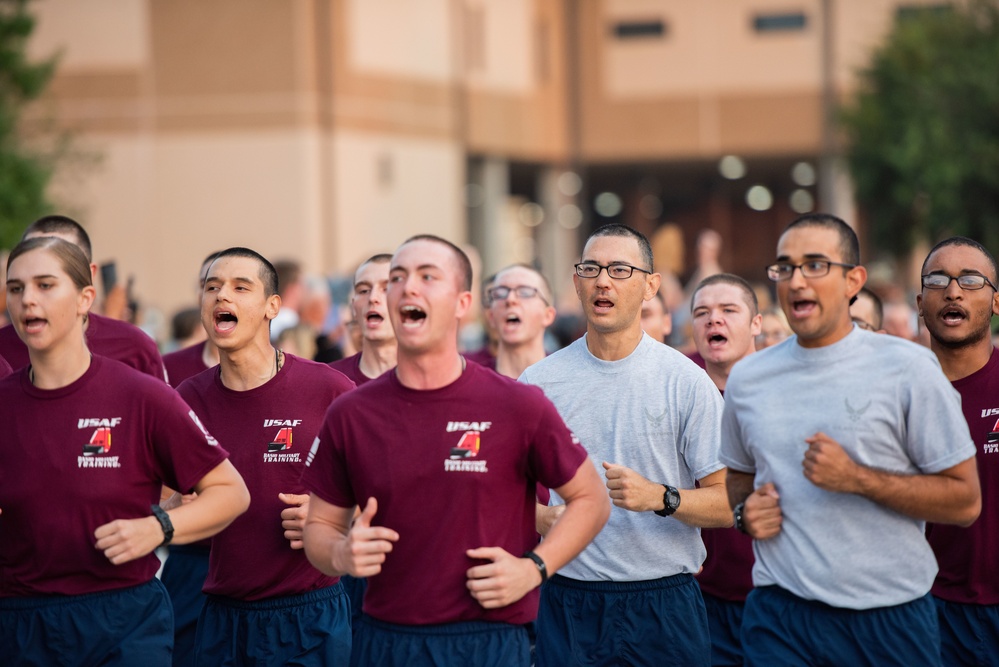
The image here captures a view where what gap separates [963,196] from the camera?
82.3ft

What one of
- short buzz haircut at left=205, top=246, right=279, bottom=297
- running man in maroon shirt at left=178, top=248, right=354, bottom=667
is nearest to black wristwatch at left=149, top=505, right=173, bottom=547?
running man in maroon shirt at left=178, top=248, right=354, bottom=667

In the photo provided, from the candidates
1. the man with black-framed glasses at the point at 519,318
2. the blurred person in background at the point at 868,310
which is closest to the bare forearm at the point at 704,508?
the blurred person in background at the point at 868,310

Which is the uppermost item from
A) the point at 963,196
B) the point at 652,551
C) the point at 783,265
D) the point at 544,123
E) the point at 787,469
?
the point at 544,123

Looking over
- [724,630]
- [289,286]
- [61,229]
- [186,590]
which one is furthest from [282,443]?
[289,286]

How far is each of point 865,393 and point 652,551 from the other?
174 centimetres

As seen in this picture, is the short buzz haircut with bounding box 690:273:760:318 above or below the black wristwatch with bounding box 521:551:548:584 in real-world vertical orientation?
above

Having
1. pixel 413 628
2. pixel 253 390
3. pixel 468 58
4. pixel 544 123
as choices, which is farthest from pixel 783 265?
pixel 544 123

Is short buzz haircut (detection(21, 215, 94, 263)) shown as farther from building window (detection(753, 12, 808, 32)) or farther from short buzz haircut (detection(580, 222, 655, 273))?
building window (detection(753, 12, 808, 32))

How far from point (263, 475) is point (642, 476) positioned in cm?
182

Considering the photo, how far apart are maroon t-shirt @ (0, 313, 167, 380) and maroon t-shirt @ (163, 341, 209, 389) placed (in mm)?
1172

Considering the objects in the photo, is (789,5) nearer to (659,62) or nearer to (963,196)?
(659,62)

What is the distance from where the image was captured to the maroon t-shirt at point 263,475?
6812mm

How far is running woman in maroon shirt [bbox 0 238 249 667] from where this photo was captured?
5.45 meters

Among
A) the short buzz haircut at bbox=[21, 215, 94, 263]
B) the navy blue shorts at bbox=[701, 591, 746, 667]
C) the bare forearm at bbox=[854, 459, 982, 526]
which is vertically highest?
the short buzz haircut at bbox=[21, 215, 94, 263]
